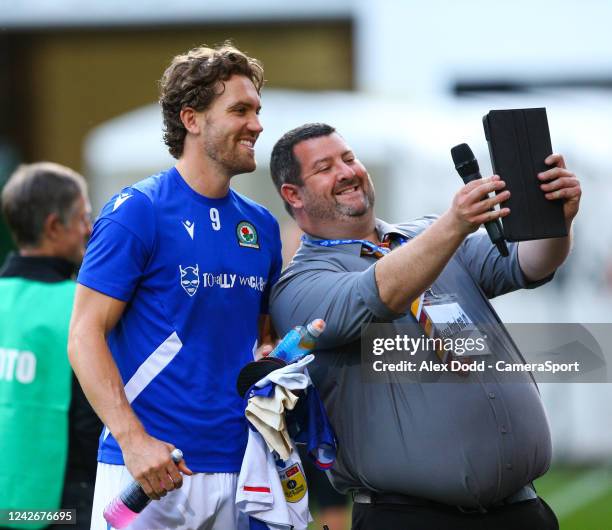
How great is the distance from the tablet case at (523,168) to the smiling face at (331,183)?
65 cm

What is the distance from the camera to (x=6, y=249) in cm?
1335

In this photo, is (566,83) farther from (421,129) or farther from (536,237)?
(536,237)

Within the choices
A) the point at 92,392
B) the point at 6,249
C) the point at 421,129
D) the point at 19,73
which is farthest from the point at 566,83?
the point at 92,392

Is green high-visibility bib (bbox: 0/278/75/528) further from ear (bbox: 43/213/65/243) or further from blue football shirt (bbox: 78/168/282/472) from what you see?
blue football shirt (bbox: 78/168/282/472)

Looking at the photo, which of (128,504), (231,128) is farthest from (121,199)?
(128,504)

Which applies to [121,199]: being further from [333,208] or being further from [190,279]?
[333,208]

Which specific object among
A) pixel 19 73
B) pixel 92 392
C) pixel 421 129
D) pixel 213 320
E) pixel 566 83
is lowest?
pixel 92 392

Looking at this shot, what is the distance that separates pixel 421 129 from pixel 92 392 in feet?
29.8

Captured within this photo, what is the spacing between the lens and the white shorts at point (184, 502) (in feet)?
12.2

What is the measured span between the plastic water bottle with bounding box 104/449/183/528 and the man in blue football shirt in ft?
0.17

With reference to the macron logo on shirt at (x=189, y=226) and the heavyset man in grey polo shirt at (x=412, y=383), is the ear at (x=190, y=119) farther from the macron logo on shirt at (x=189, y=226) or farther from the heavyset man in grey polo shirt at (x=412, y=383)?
the heavyset man in grey polo shirt at (x=412, y=383)

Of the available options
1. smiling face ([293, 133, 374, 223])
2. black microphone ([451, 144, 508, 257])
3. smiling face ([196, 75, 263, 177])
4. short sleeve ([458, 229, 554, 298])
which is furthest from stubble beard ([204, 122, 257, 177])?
short sleeve ([458, 229, 554, 298])

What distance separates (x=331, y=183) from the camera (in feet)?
13.6

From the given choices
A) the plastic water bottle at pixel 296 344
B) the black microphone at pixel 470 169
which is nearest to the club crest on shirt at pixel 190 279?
the plastic water bottle at pixel 296 344
